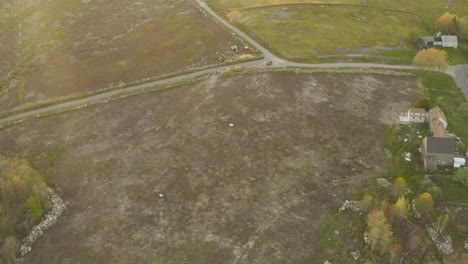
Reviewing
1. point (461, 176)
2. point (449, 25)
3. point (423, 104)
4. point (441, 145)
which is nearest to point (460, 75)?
point (423, 104)

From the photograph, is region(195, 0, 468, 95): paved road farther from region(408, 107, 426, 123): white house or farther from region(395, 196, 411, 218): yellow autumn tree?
region(395, 196, 411, 218): yellow autumn tree

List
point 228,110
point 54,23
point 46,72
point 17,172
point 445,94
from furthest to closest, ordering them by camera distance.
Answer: point 54,23, point 46,72, point 445,94, point 228,110, point 17,172

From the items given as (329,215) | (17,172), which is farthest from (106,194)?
(329,215)

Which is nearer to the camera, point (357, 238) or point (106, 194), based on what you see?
point (357, 238)

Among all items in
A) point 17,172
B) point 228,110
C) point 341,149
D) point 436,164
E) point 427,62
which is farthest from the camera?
point 427,62

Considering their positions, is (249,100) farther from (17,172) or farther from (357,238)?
(17,172)
